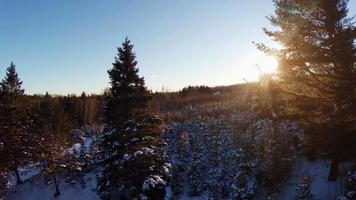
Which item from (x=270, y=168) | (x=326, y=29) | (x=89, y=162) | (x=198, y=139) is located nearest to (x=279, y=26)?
(x=326, y=29)

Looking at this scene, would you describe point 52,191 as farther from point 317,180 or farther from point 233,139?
point 317,180

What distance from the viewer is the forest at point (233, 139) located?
31.9ft

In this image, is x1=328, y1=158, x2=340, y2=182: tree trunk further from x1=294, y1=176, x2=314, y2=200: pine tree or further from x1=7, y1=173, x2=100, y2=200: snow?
x1=7, y1=173, x2=100, y2=200: snow

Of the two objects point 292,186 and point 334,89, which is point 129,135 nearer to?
point 292,186

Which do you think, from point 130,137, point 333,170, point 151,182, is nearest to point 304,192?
point 333,170

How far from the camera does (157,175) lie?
20.0m

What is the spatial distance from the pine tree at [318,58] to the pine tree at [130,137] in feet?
26.7

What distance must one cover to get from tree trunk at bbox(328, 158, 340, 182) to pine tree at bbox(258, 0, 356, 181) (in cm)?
190

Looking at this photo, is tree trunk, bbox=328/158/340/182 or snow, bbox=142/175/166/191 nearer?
tree trunk, bbox=328/158/340/182

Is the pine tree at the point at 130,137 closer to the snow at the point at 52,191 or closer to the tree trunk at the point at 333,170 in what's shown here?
the tree trunk at the point at 333,170

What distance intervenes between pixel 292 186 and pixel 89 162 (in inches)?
690

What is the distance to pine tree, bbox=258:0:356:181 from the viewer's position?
1407 centimetres

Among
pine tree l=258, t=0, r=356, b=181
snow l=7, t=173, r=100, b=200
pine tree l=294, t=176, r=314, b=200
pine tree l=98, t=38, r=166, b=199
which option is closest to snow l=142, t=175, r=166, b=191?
pine tree l=98, t=38, r=166, b=199

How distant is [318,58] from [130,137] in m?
10.7
